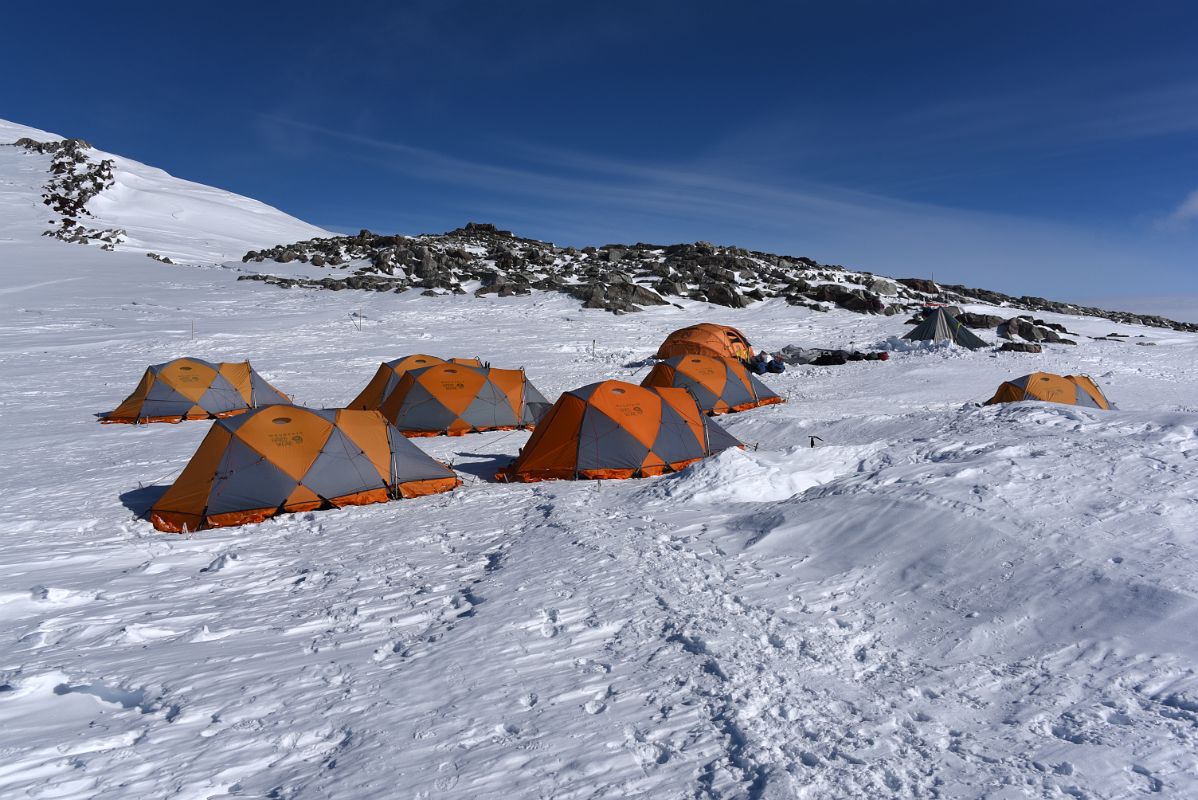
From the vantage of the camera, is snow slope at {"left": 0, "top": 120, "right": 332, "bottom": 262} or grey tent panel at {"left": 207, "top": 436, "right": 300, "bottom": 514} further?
snow slope at {"left": 0, "top": 120, "right": 332, "bottom": 262}

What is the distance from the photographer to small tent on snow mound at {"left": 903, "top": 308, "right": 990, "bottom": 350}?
28.5 m

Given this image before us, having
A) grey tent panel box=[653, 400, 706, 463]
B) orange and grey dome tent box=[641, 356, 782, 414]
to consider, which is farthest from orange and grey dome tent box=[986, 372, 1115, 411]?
grey tent panel box=[653, 400, 706, 463]

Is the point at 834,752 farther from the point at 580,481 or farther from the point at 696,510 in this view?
the point at 580,481

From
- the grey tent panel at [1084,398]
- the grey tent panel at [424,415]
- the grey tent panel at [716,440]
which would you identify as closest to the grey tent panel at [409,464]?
the grey tent panel at [716,440]

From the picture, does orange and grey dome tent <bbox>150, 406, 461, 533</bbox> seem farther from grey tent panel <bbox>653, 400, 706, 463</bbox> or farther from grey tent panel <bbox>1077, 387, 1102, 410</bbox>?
grey tent panel <bbox>1077, 387, 1102, 410</bbox>

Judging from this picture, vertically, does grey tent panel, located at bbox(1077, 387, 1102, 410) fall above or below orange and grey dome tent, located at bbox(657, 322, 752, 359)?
below

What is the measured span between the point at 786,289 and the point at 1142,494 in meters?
42.9

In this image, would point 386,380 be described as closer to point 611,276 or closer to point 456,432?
point 456,432

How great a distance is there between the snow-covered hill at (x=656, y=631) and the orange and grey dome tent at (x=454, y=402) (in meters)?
4.84

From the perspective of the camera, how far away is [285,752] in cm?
401

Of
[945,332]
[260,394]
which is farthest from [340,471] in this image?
[945,332]

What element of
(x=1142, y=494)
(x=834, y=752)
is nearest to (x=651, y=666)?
(x=834, y=752)

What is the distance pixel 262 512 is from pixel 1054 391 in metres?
16.7

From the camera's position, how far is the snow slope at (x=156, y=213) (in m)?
56.6
